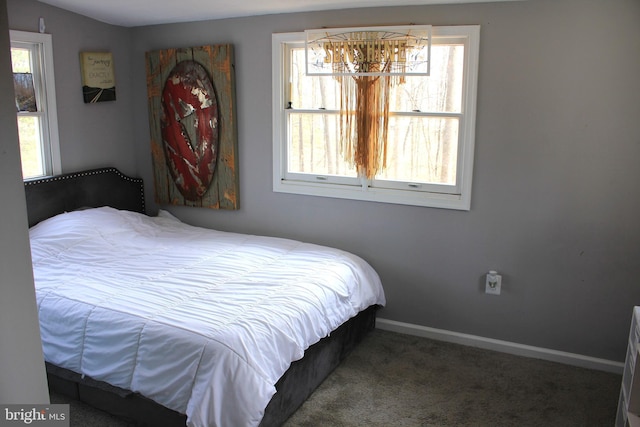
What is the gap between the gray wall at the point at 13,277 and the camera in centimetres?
89

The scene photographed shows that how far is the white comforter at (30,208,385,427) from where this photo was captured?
7.52 feet

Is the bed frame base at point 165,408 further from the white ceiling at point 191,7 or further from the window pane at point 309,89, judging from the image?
the white ceiling at point 191,7

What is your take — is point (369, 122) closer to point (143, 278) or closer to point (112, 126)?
point (143, 278)

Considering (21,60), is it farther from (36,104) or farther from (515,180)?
(515,180)

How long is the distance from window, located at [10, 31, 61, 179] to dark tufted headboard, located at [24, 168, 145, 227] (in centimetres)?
12

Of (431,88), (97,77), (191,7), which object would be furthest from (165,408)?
(97,77)

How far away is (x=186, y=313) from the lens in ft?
8.39

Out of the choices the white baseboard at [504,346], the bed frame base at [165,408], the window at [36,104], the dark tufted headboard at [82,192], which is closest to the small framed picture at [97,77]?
the window at [36,104]

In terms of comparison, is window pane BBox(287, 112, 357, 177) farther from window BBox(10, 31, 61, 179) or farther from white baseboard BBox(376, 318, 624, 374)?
window BBox(10, 31, 61, 179)

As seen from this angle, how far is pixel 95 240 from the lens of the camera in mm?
3547

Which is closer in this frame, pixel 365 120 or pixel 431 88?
pixel 431 88

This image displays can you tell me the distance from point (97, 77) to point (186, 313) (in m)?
2.29

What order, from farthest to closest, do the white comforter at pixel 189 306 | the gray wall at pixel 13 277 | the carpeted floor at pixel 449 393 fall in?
the carpeted floor at pixel 449 393, the white comforter at pixel 189 306, the gray wall at pixel 13 277

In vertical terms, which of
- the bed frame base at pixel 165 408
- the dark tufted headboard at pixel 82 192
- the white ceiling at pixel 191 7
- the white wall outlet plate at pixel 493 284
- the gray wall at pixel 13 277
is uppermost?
the white ceiling at pixel 191 7
